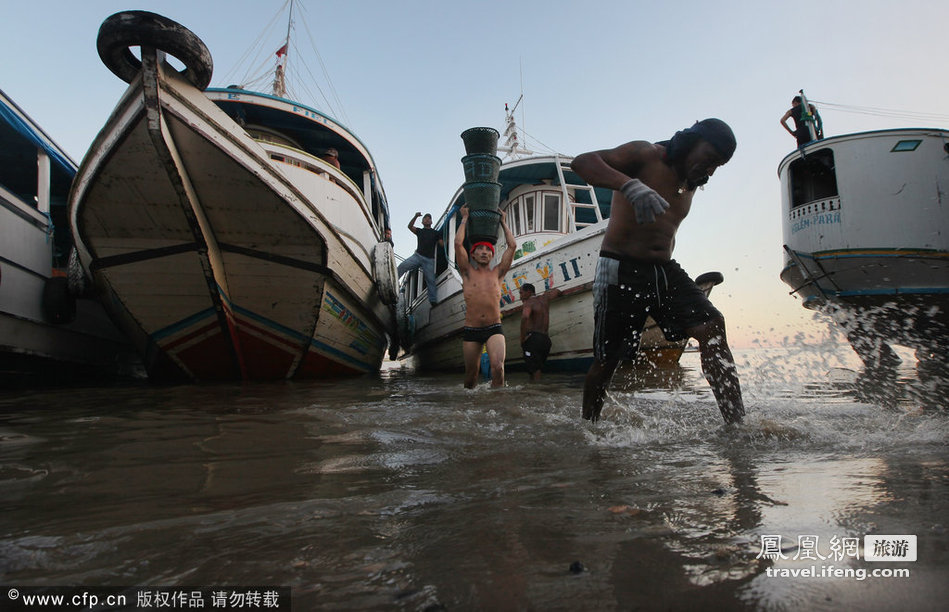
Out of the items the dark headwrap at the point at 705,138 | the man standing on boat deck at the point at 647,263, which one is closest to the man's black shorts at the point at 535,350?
the man standing on boat deck at the point at 647,263

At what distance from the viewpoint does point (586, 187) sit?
29.5ft

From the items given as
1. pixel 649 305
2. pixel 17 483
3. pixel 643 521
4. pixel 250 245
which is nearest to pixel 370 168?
pixel 250 245

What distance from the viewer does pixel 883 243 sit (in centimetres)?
791

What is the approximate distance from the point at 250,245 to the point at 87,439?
3.55 meters

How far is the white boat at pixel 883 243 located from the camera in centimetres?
774

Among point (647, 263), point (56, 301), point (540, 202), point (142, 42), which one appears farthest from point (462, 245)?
point (56, 301)

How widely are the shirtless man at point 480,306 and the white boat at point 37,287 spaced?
5062 mm

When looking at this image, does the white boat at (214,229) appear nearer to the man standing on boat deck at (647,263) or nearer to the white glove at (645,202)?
the man standing on boat deck at (647,263)

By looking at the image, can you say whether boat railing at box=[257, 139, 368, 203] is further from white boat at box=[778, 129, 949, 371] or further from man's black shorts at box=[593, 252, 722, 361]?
white boat at box=[778, 129, 949, 371]

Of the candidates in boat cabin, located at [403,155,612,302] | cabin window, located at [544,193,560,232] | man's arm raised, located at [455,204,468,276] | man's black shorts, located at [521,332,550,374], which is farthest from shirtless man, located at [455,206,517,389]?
cabin window, located at [544,193,560,232]

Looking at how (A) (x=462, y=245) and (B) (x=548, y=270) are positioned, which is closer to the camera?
(A) (x=462, y=245)

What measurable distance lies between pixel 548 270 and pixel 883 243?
534cm

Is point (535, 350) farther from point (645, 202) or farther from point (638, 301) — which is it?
point (645, 202)

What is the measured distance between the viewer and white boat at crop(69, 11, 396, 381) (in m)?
4.38
